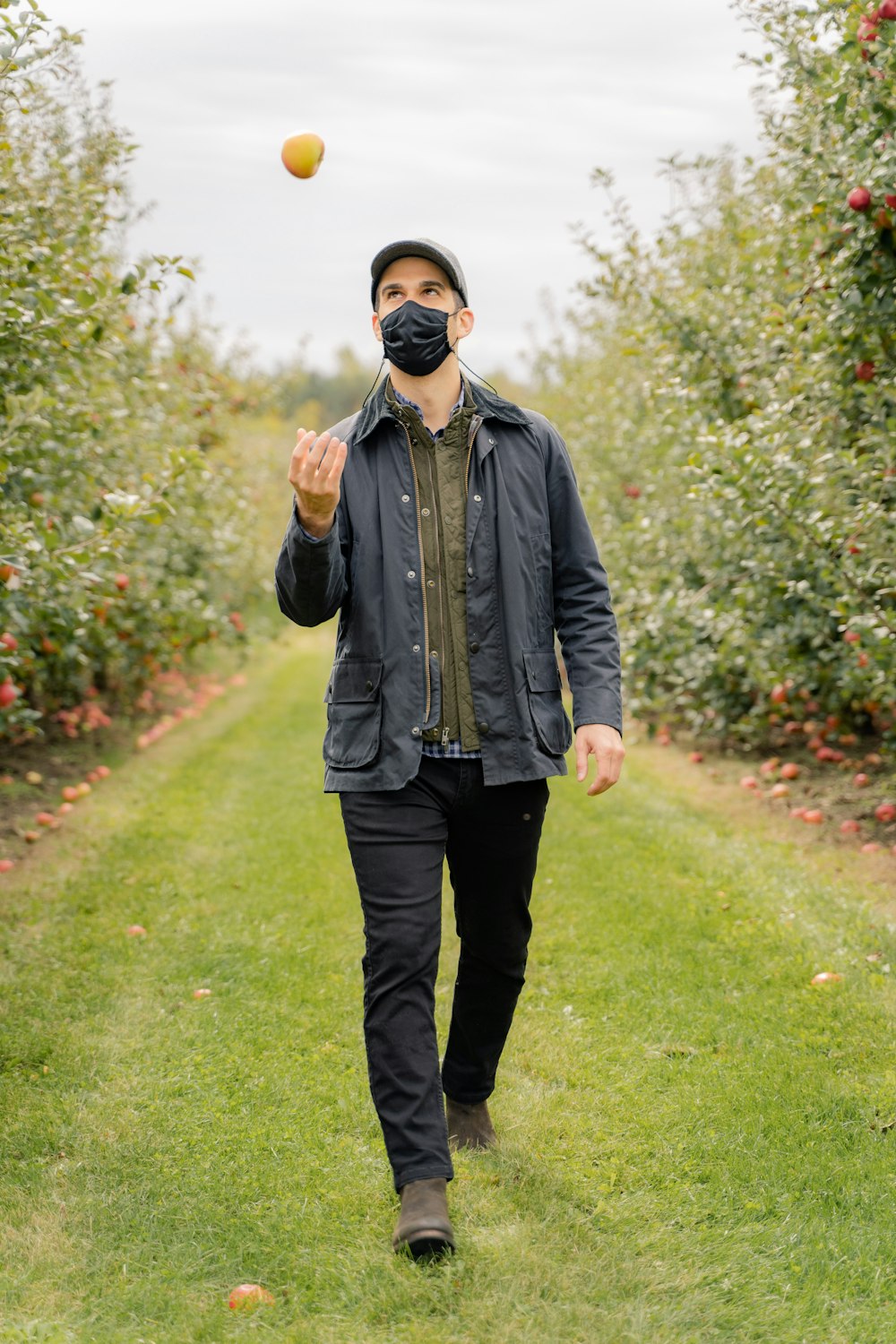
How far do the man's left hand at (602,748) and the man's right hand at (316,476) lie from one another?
0.80 meters

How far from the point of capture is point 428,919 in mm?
3020

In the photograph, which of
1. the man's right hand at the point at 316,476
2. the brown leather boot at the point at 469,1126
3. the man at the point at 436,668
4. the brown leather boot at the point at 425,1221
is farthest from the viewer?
the brown leather boot at the point at 469,1126

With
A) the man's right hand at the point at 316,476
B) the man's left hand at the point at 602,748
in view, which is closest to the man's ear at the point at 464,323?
the man's right hand at the point at 316,476

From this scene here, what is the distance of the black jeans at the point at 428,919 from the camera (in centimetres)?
293

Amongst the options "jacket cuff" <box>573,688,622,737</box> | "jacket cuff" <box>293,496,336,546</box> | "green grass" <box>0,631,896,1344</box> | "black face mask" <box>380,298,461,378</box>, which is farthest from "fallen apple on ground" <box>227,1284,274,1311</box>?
"black face mask" <box>380,298,461,378</box>

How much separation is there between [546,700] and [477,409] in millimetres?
745

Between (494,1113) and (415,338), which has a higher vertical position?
(415,338)

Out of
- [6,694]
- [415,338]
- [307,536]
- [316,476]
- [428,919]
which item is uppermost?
[415,338]

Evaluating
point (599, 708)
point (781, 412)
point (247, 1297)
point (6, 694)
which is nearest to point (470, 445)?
point (599, 708)

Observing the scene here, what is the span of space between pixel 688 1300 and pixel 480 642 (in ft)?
4.91

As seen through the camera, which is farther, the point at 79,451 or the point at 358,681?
the point at 79,451

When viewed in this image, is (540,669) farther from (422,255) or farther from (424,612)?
(422,255)

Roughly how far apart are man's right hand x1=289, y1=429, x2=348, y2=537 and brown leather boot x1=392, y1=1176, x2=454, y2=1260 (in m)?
1.46

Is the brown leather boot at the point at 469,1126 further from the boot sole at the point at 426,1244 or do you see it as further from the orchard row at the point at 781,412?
the orchard row at the point at 781,412
